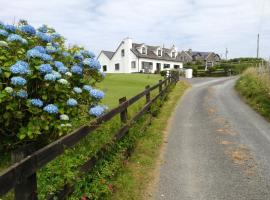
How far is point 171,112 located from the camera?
13438 millimetres

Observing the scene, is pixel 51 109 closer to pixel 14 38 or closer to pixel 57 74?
pixel 57 74

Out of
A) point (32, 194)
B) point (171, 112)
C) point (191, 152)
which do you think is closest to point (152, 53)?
point (171, 112)

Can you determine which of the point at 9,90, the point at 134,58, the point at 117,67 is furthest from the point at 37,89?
the point at 117,67

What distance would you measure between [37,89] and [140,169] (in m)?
3.01

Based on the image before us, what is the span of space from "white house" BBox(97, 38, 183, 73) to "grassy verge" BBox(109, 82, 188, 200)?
4989 cm

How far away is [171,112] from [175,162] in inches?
262

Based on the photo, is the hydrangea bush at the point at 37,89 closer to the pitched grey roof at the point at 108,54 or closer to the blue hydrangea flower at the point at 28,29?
the blue hydrangea flower at the point at 28,29

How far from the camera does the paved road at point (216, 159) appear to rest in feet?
17.6

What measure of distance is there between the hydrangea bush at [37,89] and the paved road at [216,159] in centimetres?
209

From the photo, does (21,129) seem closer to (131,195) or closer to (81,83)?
(81,83)

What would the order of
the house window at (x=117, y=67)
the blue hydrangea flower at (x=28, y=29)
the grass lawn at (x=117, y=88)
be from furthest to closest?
1. the house window at (x=117, y=67)
2. the grass lawn at (x=117, y=88)
3. the blue hydrangea flower at (x=28, y=29)

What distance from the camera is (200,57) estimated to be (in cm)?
9169

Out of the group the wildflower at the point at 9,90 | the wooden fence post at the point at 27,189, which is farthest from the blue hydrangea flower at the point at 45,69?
the wooden fence post at the point at 27,189

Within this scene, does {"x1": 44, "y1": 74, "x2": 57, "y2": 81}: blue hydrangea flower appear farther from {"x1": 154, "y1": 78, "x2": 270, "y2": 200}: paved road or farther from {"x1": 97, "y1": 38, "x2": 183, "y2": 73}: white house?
{"x1": 97, "y1": 38, "x2": 183, "y2": 73}: white house
